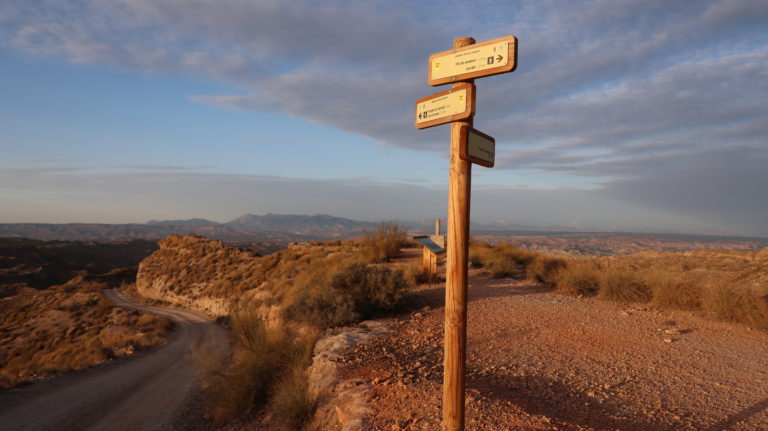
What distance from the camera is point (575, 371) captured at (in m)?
5.36

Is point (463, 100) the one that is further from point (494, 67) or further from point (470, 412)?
point (470, 412)

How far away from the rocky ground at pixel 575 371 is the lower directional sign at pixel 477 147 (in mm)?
2515

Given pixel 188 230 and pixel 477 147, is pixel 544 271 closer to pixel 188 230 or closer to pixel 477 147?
pixel 477 147

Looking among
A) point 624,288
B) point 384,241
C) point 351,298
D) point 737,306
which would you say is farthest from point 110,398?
point 737,306

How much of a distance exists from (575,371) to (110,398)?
459 inches

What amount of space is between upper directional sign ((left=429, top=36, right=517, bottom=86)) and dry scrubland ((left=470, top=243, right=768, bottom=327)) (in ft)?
27.6

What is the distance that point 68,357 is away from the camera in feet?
51.9

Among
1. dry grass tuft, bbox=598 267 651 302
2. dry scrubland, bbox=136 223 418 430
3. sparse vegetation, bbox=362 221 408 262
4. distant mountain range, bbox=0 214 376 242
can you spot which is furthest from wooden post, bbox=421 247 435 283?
distant mountain range, bbox=0 214 376 242

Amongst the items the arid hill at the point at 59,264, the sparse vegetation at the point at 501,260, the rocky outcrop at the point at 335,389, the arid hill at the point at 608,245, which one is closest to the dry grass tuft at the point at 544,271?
the sparse vegetation at the point at 501,260

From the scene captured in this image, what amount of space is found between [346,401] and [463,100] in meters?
3.81

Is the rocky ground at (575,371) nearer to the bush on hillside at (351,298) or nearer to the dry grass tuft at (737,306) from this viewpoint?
the dry grass tuft at (737,306)

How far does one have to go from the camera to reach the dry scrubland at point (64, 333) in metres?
14.5

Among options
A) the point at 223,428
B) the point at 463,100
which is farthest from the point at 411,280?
the point at 463,100

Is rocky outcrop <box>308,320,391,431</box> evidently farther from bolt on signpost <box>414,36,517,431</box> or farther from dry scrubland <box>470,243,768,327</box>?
dry scrubland <box>470,243,768,327</box>
